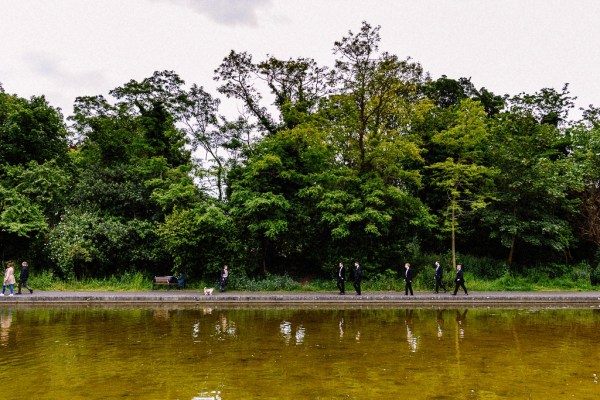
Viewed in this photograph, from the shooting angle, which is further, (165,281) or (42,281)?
(42,281)

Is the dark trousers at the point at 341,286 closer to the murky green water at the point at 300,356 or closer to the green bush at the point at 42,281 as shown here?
the murky green water at the point at 300,356

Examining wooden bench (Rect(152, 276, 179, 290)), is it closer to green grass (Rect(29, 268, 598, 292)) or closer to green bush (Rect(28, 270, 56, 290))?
green grass (Rect(29, 268, 598, 292))

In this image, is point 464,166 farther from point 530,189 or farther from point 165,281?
point 165,281

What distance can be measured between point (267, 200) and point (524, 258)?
17411 mm

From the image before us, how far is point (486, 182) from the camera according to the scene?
2669 cm

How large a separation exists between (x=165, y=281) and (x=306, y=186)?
9246 mm

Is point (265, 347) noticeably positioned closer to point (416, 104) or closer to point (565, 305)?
point (565, 305)

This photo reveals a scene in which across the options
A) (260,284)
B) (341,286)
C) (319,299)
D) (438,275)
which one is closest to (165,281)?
(260,284)

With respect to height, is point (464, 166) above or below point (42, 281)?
above

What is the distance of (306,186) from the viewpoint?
993 inches

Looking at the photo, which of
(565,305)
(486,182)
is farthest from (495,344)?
(486,182)

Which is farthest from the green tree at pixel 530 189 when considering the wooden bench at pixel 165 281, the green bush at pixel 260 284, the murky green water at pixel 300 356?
the wooden bench at pixel 165 281

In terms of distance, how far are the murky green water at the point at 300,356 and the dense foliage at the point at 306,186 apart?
26.3ft

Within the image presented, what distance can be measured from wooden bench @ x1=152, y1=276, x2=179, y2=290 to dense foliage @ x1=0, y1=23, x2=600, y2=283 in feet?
2.84
